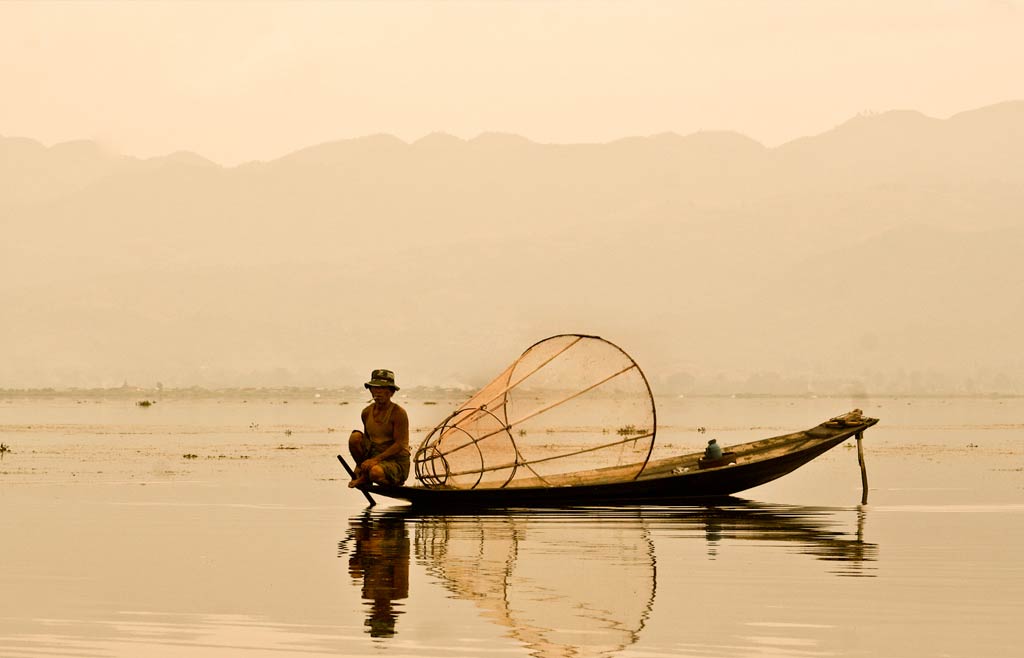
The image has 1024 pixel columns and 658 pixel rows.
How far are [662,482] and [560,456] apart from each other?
2.30 meters

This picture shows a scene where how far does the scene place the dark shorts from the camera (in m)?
27.3

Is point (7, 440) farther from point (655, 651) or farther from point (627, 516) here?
point (655, 651)

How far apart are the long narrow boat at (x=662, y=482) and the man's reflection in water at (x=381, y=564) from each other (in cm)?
143

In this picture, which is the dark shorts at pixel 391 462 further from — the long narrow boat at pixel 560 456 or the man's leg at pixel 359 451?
the long narrow boat at pixel 560 456

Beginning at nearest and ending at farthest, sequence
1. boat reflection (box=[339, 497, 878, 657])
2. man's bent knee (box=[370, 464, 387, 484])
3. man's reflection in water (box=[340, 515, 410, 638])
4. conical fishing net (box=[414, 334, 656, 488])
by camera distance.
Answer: boat reflection (box=[339, 497, 878, 657]) < man's reflection in water (box=[340, 515, 410, 638]) < man's bent knee (box=[370, 464, 387, 484]) < conical fishing net (box=[414, 334, 656, 488])

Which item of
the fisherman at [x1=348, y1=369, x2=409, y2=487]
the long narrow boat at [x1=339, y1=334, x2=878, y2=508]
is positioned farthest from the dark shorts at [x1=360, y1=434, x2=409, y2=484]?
the long narrow boat at [x1=339, y1=334, x2=878, y2=508]

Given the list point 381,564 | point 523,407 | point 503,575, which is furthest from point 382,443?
point 503,575

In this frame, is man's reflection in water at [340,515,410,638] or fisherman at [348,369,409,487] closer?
man's reflection in water at [340,515,410,638]

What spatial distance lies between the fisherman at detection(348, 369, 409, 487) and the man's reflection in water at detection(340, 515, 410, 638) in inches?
30.3

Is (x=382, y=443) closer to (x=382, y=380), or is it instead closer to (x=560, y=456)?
(x=382, y=380)

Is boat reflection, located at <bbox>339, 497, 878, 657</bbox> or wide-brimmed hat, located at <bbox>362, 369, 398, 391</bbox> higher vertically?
wide-brimmed hat, located at <bbox>362, 369, 398, 391</bbox>

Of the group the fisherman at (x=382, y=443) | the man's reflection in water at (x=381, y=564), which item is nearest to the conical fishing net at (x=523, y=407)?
the fisherman at (x=382, y=443)

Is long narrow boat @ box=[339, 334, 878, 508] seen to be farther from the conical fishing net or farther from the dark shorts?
the dark shorts

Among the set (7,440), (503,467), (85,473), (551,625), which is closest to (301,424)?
(7,440)
